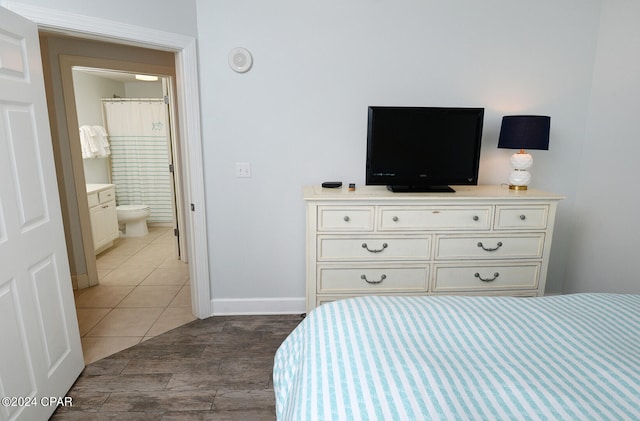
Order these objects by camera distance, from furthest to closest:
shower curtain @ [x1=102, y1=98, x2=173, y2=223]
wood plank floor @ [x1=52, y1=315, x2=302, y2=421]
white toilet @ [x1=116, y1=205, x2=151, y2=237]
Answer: shower curtain @ [x1=102, y1=98, x2=173, y2=223], white toilet @ [x1=116, y1=205, x2=151, y2=237], wood plank floor @ [x1=52, y1=315, x2=302, y2=421]

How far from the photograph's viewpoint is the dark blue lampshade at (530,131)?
7.75 feet

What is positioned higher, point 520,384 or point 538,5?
point 538,5

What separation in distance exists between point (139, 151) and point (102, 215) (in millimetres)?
1473

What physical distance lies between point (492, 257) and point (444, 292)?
1.32 ft

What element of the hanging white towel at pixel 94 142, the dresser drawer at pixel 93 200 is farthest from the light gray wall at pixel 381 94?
the hanging white towel at pixel 94 142

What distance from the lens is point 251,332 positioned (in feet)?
8.61

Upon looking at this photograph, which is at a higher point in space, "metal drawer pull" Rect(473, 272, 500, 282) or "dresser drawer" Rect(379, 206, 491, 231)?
"dresser drawer" Rect(379, 206, 491, 231)

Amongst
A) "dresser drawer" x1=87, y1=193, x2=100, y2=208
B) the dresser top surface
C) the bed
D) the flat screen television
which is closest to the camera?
the bed

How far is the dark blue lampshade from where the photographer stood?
2.36 meters

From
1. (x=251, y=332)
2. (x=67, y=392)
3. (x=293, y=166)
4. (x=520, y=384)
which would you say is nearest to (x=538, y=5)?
(x=293, y=166)

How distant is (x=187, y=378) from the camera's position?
2.11m

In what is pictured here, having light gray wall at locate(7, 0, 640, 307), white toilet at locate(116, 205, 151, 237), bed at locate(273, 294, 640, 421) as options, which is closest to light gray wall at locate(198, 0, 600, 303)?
light gray wall at locate(7, 0, 640, 307)

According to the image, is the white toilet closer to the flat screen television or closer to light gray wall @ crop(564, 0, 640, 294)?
the flat screen television

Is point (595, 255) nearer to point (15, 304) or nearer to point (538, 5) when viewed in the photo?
point (538, 5)
